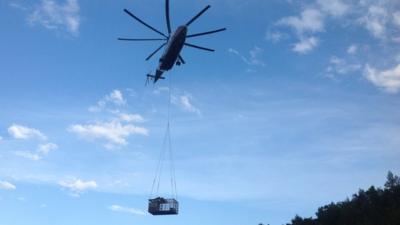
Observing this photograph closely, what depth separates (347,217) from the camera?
3401 inches

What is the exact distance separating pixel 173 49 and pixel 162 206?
1279cm

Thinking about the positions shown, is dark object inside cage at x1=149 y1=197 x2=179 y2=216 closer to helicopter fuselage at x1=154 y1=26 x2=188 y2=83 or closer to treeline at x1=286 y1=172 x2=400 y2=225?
helicopter fuselage at x1=154 y1=26 x2=188 y2=83

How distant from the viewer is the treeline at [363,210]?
80.8 meters

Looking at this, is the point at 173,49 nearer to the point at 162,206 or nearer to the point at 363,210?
the point at 162,206

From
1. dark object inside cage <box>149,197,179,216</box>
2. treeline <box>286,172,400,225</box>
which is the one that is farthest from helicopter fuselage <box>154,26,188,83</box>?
treeline <box>286,172,400,225</box>

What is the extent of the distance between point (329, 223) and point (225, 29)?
6568 centimetres

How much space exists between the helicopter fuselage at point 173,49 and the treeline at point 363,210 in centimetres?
5561

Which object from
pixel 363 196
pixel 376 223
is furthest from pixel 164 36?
pixel 363 196

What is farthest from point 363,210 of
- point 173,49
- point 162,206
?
point 173,49

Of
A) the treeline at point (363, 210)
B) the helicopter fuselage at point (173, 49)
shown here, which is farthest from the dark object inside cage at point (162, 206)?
the treeline at point (363, 210)

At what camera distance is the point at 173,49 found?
32844 mm

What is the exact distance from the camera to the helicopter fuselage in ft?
105

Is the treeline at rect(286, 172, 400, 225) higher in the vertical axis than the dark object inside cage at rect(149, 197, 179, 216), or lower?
higher

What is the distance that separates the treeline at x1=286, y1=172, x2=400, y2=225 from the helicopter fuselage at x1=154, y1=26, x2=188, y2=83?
182ft
